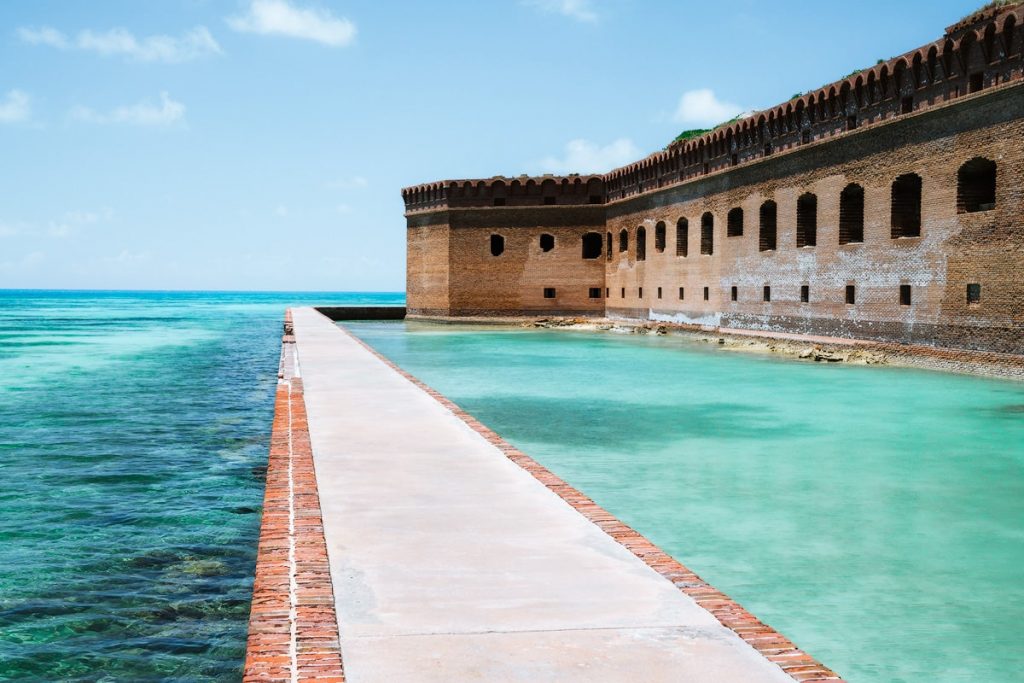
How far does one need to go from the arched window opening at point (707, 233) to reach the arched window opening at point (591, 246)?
996 centimetres

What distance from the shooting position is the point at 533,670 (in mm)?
3123

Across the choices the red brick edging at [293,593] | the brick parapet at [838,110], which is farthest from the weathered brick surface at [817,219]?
the red brick edging at [293,593]

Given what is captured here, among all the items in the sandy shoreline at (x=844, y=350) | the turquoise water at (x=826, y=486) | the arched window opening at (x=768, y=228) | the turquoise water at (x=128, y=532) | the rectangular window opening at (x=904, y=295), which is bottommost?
the turquoise water at (x=128, y=532)

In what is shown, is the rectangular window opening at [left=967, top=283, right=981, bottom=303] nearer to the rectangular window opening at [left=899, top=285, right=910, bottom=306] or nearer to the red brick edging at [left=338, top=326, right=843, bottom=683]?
the rectangular window opening at [left=899, top=285, right=910, bottom=306]

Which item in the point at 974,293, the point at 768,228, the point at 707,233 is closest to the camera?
the point at 974,293

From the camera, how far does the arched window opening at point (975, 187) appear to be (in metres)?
17.7

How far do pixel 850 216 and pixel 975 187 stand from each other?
13.8 ft

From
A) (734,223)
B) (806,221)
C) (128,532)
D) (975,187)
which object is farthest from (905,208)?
(128,532)

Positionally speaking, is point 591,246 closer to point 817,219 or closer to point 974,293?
point 817,219

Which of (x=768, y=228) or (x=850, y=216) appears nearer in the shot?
(x=850, y=216)

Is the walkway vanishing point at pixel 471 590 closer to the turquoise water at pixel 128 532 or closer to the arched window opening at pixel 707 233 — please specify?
→ the turquoise water at pixel 128 532

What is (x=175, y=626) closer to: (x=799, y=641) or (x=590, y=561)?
(x=590, y=561)

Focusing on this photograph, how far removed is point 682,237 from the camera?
3200cm

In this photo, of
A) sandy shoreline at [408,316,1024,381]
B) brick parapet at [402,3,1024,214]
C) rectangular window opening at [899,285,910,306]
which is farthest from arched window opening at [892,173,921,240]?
sandy shoreline at [408,316,1024,381]
